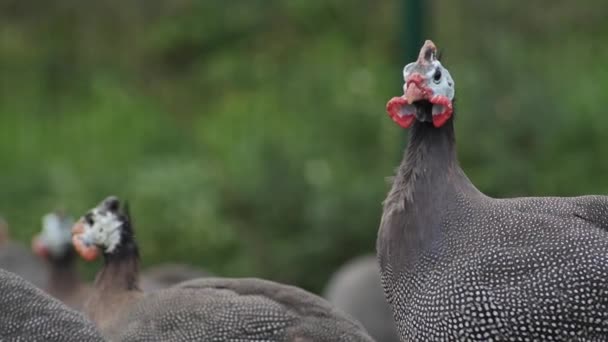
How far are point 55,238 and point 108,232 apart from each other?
2.14 meters

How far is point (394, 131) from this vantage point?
10203 mm

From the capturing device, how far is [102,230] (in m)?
6.66

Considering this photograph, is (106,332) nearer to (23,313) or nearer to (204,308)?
(204,308)

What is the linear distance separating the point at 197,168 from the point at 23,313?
5952mm

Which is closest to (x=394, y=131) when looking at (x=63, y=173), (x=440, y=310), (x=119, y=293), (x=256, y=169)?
(x=256, y=169)

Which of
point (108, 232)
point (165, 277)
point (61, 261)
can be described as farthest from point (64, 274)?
point (108, 232)

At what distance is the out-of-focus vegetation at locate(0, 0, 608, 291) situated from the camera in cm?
987

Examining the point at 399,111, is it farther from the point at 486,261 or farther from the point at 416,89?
the point at 486,261

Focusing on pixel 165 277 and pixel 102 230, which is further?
pixel 165 277

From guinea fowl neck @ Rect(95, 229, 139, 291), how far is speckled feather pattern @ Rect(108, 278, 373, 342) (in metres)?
0.53

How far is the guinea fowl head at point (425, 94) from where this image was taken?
16.9 feet

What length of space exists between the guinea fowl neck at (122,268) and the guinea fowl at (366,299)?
Answer: 225cm

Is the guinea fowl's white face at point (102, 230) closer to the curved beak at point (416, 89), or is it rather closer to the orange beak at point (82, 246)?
the orange beak at point (82, 246)

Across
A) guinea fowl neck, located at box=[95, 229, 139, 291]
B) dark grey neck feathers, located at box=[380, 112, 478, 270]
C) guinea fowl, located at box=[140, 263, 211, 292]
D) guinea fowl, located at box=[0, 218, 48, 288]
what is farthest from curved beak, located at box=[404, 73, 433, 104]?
guinea fowl, located at box=[0, 218, 48, 288]
